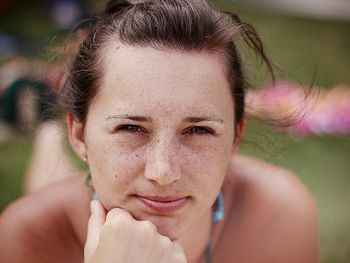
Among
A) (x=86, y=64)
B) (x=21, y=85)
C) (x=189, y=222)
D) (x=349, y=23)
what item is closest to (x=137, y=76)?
(x=86, y=64)

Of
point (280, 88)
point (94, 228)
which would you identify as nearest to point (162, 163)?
point (94, 228)

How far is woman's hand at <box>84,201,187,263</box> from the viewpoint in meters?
1.39

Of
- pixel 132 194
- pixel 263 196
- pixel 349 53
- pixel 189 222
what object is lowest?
pixel 349 53

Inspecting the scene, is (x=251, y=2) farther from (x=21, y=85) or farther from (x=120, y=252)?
(x=120, y=252)

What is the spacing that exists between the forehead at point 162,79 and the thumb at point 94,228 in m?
0.35

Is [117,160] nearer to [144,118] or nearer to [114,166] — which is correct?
[114,166]

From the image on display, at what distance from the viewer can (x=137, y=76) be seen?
1.42m

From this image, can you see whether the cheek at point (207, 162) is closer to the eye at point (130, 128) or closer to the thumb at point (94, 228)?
the eye at point (130, 128)

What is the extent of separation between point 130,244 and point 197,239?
0.56 m

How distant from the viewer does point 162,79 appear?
140 cm

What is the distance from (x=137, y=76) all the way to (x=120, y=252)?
0.46 metres

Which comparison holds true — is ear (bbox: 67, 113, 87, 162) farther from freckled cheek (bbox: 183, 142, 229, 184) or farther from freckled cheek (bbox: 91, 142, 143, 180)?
freckled cheek (bbox: 183, 142, 229, 184)

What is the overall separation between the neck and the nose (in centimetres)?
52

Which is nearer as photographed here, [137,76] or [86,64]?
[137,76]
